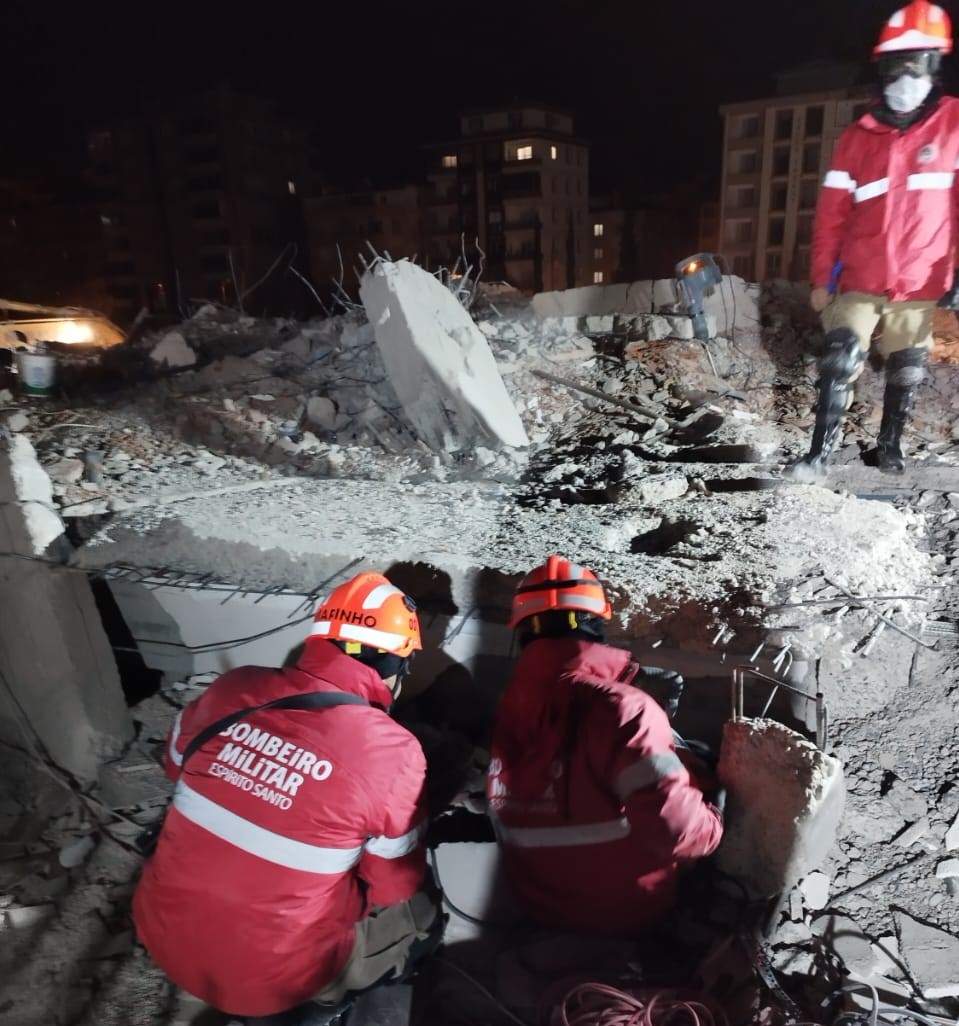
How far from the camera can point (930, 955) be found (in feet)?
8.11

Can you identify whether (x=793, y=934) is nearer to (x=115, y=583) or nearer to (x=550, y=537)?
(x=550, y=537)

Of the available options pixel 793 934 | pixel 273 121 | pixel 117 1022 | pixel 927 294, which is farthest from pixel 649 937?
pixel 273 121

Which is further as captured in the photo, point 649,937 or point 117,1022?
point 117,1022

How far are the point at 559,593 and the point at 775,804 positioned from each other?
110 cm

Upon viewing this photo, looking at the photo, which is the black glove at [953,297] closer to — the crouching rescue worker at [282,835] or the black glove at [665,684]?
the black glove at [665,684]

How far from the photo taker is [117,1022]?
9.55ft

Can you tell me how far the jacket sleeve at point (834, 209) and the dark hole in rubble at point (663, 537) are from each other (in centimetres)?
157

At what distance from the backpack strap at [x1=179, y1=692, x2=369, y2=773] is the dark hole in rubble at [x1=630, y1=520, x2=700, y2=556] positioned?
2383mm

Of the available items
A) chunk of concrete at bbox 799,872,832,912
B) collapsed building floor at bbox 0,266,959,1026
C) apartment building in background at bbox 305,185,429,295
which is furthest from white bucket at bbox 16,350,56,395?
apartment building in background at bbox 305,185,429,295

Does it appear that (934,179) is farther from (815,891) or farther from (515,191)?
(515,191)

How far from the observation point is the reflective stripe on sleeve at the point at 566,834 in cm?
224

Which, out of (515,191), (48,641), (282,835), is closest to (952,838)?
(282,835)

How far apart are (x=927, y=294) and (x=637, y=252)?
31.2m

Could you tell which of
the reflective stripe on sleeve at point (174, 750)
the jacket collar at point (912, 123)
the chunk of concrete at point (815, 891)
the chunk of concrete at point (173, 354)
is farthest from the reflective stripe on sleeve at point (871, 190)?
the chunk of concrete at point (173, 354)
